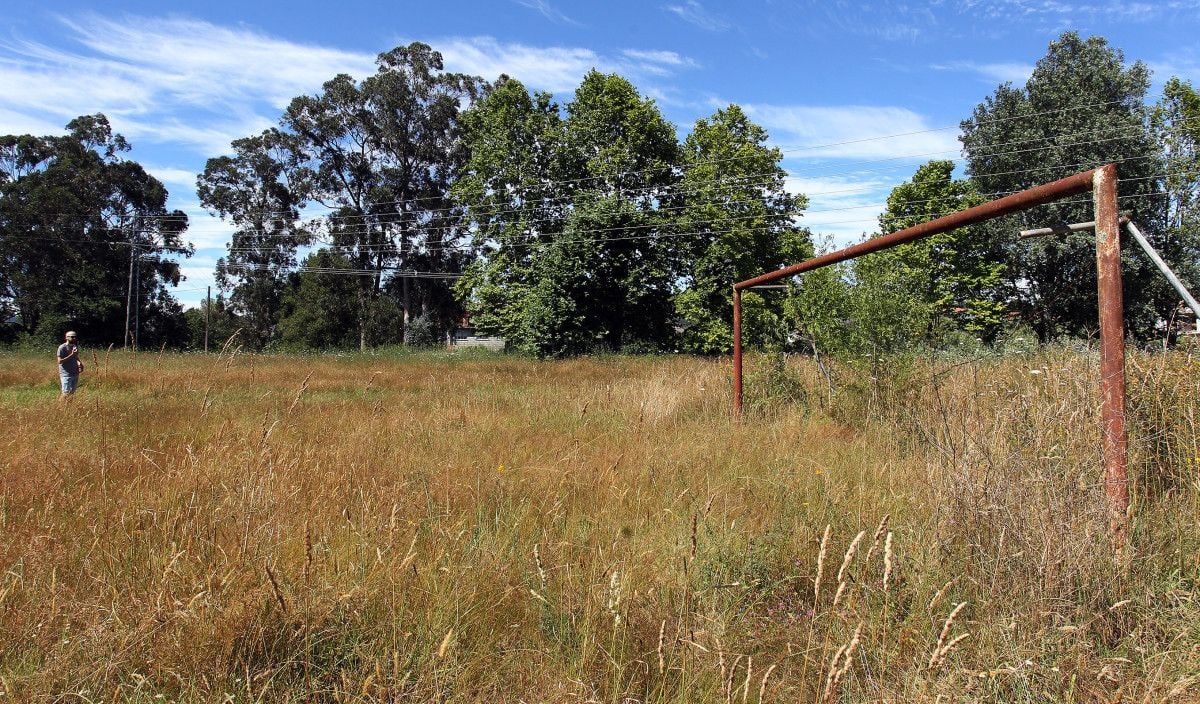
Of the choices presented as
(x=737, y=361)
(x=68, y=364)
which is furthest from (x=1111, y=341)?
(x=68, y=364)

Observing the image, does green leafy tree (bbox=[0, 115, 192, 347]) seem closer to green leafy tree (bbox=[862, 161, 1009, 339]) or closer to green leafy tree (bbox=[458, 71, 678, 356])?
green leafy tree (bbox=[458, 71, 678, 356])

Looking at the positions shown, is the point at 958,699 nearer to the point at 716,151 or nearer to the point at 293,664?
the point at 293,664

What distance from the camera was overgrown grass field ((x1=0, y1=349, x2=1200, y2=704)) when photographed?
1.99m

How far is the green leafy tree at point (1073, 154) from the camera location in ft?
89.5

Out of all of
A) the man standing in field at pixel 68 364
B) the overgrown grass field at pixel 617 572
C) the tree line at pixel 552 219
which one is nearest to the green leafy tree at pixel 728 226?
the tree line at pixel 552 219

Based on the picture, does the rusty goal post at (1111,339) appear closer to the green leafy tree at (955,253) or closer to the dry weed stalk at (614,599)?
the dry weed stalk at (614,599)

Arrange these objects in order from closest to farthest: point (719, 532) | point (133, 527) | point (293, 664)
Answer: point (293, 664) < point (133, 527) < point (719, 532)

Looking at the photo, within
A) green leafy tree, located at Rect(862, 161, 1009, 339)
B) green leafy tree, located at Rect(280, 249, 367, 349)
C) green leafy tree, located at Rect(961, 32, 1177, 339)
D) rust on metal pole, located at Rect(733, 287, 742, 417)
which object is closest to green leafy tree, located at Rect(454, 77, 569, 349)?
green leafy tree, located at Rect(280, 249, 367, 349)

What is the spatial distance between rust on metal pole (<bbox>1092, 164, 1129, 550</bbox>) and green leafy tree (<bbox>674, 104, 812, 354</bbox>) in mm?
29135

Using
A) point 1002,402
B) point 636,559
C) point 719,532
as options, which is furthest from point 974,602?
point 1002,402

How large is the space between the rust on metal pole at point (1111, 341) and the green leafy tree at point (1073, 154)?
28.9 m

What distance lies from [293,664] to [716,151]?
35.6 metres

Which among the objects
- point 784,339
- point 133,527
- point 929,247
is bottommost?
point 133,527

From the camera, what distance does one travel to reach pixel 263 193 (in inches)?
1820
